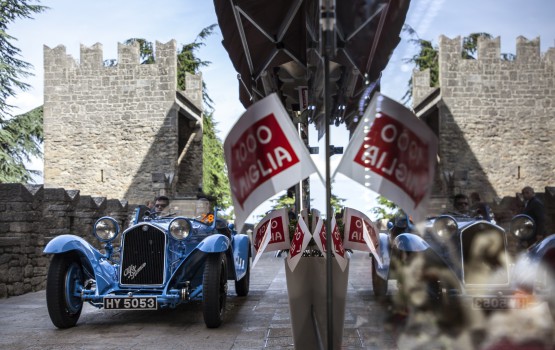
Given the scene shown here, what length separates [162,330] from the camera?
17.3 feet

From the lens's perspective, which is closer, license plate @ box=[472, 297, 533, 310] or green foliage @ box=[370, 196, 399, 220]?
green foliage @ box=[370, 196, 399, 220]

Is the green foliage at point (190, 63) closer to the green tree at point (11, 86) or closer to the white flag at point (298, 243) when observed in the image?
the green tree at point (11, 86)

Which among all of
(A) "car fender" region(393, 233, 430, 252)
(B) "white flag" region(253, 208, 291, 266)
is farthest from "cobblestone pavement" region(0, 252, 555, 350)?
(B) "white flag" region(253, 208, 291, 266)

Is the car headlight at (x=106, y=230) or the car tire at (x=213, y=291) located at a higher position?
the car headlight at (x=106, y=230)

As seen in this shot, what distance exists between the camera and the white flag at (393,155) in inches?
91.2

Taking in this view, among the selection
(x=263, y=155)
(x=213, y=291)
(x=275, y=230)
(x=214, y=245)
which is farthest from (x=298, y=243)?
(x=214, y=245)

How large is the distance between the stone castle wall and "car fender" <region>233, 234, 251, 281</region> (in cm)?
1547

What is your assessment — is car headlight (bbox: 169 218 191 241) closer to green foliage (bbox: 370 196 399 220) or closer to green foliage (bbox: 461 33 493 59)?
green foliage (bbox: 370 196 399 220)

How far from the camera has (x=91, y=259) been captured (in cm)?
563

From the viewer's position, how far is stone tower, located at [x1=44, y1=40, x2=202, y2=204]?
72.6ft

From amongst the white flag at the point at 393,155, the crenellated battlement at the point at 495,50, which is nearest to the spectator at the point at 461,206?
the white flag at the point at 393,155

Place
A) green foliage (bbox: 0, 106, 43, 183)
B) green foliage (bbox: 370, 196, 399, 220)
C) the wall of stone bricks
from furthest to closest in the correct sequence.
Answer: green foliage (bbox: 0, 106, 43, 183), the wall of stone bricks, green foliage (bbox: 370, 196, 399, 220)

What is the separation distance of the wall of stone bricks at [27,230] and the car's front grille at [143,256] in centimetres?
310

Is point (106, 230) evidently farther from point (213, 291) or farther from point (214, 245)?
point (213, 291)
